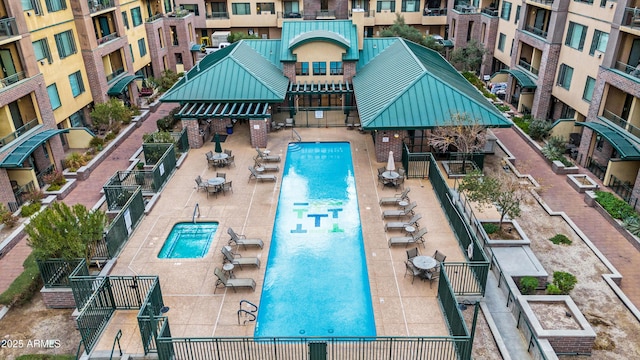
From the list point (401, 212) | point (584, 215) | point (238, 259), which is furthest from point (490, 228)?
point (238, 259)

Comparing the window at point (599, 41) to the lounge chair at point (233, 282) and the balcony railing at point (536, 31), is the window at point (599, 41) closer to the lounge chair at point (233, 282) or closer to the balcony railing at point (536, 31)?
the balcony railing at point (536, 31)

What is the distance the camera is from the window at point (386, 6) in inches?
2328

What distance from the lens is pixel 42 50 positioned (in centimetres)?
3141

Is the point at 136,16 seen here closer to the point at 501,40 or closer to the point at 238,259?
the point at 238,259

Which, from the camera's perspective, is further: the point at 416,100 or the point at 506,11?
the point at 506,11

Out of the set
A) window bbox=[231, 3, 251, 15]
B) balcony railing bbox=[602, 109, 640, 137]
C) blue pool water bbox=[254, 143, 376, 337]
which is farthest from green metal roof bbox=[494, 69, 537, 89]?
window bbox=[231, 3, 251, 15]

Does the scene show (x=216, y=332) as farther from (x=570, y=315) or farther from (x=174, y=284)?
(x=570, y=315)

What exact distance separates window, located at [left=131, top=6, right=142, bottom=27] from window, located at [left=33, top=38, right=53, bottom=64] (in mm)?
14799

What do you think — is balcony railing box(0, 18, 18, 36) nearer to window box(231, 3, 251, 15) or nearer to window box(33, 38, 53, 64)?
window box(33, 38, 53, 64)

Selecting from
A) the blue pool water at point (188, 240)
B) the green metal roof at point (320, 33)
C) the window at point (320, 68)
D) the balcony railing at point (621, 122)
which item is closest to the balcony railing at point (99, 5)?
the green metal roof at point (320, 33)

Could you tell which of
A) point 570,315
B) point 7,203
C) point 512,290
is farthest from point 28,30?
point 570,315

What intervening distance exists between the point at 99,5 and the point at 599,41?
3892 cm

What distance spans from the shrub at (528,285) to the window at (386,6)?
48.2 meters

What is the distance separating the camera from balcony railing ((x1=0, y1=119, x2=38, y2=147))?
2698 centimetres
